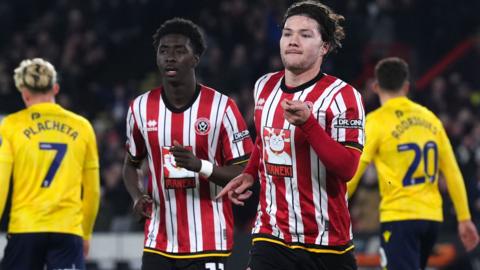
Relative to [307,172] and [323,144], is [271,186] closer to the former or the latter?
[307,172]

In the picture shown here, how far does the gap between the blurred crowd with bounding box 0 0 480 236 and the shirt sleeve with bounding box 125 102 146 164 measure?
8.51 m

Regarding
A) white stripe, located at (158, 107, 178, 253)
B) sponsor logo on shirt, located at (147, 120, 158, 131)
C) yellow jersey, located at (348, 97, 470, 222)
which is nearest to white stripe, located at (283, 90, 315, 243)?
white stripe, located at (158, 107, 178, 253)

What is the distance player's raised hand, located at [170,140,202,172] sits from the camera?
6852mm

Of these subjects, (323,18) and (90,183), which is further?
(90,183)

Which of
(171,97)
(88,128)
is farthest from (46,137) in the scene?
(171,97)

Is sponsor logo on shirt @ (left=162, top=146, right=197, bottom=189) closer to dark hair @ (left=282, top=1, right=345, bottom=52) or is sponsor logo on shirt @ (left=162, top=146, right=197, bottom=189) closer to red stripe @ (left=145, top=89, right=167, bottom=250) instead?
red stripe @ (left=145, top=89, right=167, bottom=250)

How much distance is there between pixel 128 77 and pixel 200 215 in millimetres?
11657

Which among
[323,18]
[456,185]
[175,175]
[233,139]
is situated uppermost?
Result: [323,18]

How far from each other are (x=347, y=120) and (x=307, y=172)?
14.8 inches

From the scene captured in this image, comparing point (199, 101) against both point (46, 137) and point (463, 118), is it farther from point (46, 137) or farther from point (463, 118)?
point (463, 118)

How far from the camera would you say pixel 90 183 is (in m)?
8.25

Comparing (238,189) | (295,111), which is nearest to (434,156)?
(238,189)

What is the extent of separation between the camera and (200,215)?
7.43 metres

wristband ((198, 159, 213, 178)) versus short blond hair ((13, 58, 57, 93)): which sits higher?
short blond hair ((13, 58, 57, 93))
